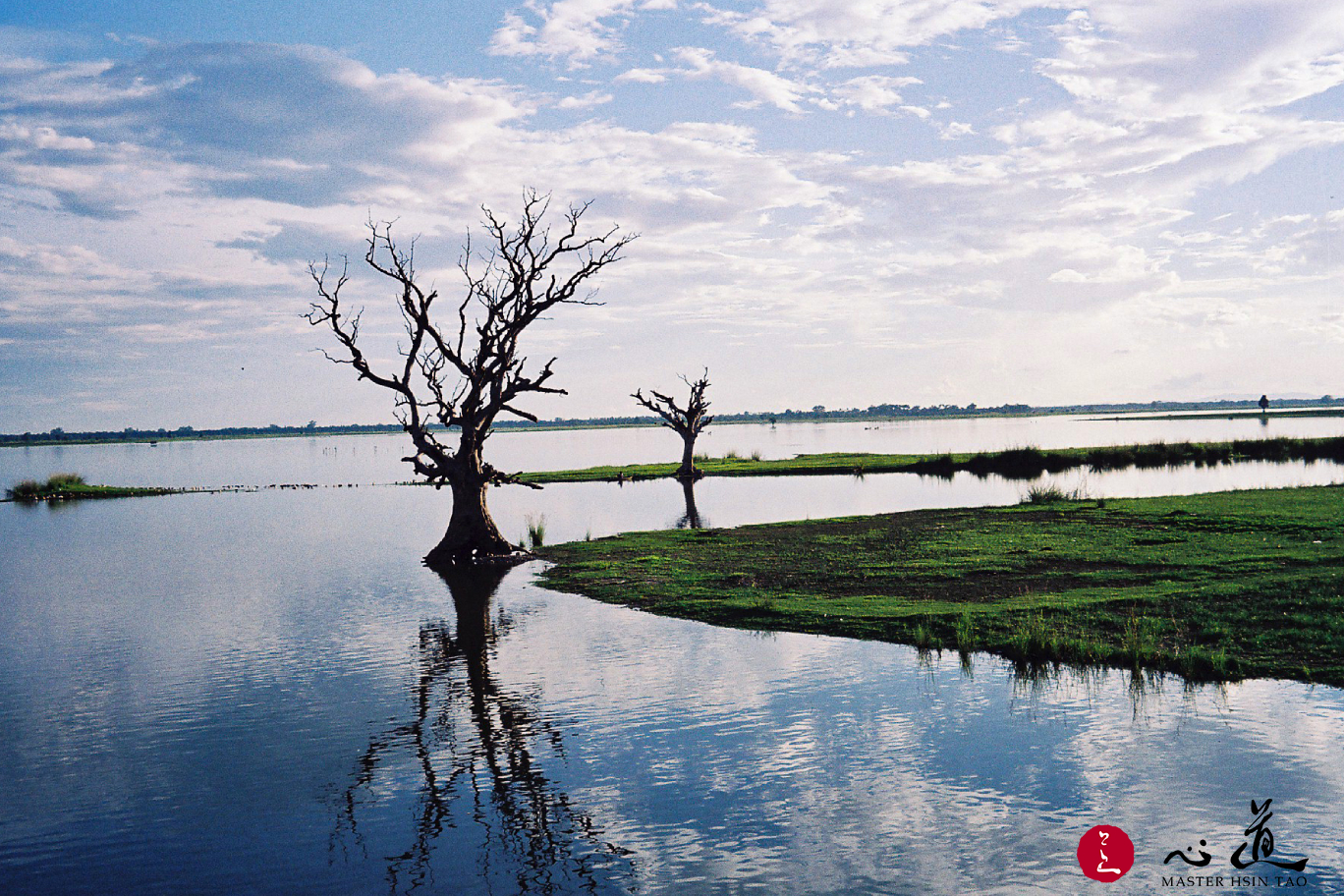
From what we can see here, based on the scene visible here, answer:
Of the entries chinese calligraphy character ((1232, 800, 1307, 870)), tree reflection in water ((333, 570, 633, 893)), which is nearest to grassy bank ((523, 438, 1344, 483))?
tree reflection in water ((333, 570, 633, 893))

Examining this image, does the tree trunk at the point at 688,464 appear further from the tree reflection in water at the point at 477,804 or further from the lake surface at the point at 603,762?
the tree reflection in water at the point at 477,804

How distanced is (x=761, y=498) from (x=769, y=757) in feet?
147

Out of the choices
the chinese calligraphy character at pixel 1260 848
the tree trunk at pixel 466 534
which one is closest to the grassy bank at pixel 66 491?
the tree trunk at pixel 466 534

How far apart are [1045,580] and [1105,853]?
15314 mm

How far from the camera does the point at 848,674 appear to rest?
55.9 ft

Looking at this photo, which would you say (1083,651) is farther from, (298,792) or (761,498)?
(761,498)

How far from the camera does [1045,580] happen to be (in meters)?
24.3

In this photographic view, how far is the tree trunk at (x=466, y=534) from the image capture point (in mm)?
34531

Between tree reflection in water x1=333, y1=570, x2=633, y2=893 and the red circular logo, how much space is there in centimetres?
486

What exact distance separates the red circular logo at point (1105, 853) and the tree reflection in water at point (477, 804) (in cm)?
486

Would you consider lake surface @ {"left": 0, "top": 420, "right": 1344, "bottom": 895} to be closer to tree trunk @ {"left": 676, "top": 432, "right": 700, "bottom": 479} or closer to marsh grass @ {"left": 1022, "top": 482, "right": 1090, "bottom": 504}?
marsh grass @ {"left": 1022, "top": 482, "right": 1090, "bottom": 504}

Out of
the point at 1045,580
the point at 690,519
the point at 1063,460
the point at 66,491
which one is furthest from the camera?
the point at 66,491

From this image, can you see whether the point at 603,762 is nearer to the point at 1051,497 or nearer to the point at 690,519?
the point at 690,519

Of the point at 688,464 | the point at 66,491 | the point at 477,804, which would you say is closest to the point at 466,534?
the point at 477,804
